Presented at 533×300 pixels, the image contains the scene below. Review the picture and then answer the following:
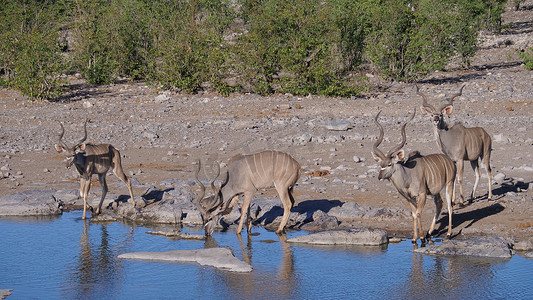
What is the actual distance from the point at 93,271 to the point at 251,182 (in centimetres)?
228

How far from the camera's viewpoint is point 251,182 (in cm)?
863

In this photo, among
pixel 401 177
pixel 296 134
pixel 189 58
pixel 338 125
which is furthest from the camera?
pixel 189 58

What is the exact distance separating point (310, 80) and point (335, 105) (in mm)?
1646

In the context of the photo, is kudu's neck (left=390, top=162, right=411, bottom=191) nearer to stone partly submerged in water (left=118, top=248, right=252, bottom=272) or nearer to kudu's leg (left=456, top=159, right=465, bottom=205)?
kudu's leg (left=456, top=159, right=465, bottom=205)

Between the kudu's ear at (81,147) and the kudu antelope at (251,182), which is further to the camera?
the kudu's ear at (81,147)

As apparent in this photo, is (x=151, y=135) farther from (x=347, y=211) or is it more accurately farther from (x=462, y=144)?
(x=462, y=144)

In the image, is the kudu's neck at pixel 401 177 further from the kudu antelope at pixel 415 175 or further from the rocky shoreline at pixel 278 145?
the rocky shoreline at pixel 278 145

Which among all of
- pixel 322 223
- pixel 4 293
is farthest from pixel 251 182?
pixel 4 293

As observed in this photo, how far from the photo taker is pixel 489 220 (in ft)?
28.9

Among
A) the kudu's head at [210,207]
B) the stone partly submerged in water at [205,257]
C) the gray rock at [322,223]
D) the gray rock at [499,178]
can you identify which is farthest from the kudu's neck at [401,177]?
the gray rock at [499,178]

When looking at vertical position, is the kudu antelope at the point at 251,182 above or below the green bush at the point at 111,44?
below

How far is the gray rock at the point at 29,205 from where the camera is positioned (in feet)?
32.3

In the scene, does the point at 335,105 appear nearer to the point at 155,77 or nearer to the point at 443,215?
the point at 155,77

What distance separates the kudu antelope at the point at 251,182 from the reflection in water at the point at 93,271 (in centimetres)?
128
